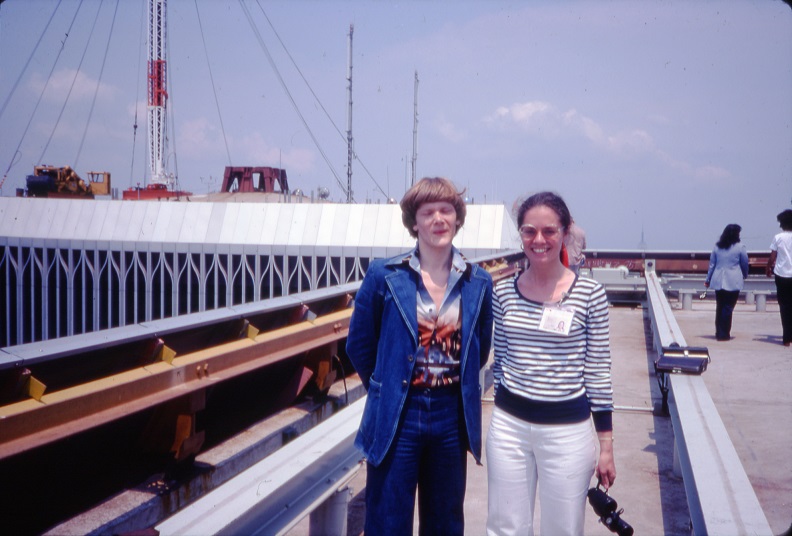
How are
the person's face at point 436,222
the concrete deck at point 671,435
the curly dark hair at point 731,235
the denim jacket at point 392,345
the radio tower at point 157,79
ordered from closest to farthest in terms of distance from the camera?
the denim jacket at point 392,345 → the person's face at point 436,222 → the concrete deck at point 671,435 → the curly dark hair at point 731,235 → the radio tower at point 157,79

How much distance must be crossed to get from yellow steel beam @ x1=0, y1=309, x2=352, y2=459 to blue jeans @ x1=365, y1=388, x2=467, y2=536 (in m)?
1.43

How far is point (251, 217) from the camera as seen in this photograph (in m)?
29.4

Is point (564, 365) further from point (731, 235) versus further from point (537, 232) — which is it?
point (731, 235)

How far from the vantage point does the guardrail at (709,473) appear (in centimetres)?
241

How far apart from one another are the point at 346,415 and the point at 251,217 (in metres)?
26.5

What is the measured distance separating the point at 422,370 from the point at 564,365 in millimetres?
578

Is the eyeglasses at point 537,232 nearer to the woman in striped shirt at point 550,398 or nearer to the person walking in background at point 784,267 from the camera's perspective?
the woman in striped shirt at point 550,398

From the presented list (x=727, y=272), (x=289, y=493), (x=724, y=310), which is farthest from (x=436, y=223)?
(x=724, y=310)

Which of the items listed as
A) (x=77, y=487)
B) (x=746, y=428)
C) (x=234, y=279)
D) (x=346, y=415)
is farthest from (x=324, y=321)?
(x=234, y=279)

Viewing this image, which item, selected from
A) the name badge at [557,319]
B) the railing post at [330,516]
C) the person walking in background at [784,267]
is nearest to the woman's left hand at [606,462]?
the name badge at [557,319]

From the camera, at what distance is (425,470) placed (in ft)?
9.21

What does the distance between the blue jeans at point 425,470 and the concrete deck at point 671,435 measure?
1.37 meters

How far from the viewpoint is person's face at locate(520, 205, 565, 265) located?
2.83 m

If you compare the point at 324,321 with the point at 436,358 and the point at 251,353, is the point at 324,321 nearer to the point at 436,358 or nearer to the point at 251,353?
the point at 251,353
